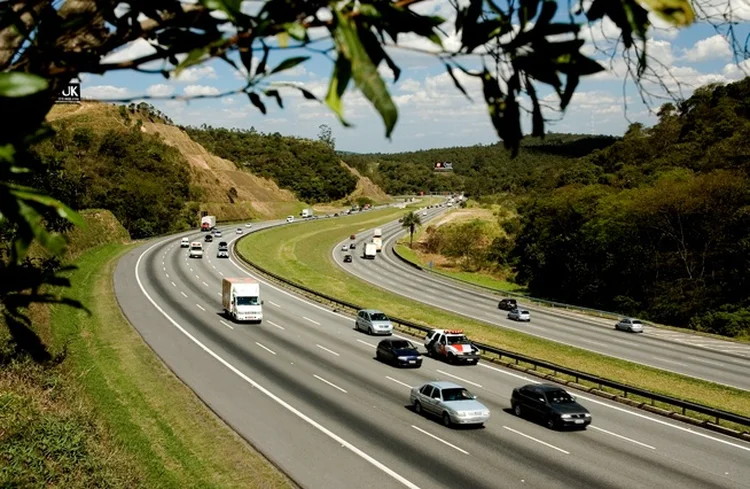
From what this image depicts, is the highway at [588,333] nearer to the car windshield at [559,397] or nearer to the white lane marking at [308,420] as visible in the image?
the car windshield at [559,397]

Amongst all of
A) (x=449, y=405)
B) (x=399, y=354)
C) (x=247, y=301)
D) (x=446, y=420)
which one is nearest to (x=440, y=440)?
(x=446, y=420)

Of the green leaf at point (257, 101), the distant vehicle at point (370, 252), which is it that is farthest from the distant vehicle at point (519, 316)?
the green leaf at point (257, 101)

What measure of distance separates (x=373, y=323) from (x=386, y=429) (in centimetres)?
1942

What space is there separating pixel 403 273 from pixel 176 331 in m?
51.1

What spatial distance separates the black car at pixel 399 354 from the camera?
33719 mm

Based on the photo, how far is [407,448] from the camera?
70.7 ft

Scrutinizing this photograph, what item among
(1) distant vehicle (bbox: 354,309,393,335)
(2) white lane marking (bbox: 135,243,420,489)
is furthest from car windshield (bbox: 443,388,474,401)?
(1) distant vehicle (bbox: 354,309,393,335)

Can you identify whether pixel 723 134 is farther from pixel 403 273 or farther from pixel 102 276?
pixel 102 276

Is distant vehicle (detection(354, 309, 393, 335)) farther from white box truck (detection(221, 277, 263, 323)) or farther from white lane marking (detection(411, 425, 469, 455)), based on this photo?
white lane marking (detection(411, 425, 469, 455))

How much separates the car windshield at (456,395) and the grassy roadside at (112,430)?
26.9 feet

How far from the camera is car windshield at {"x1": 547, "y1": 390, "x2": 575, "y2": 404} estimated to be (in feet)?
83.6

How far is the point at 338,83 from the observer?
200cm

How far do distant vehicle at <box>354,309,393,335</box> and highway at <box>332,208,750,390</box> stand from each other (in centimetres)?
1341

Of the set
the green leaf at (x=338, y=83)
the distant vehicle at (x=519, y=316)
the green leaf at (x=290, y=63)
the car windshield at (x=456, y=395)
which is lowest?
the distant vehicle at (x=519, y=316)
